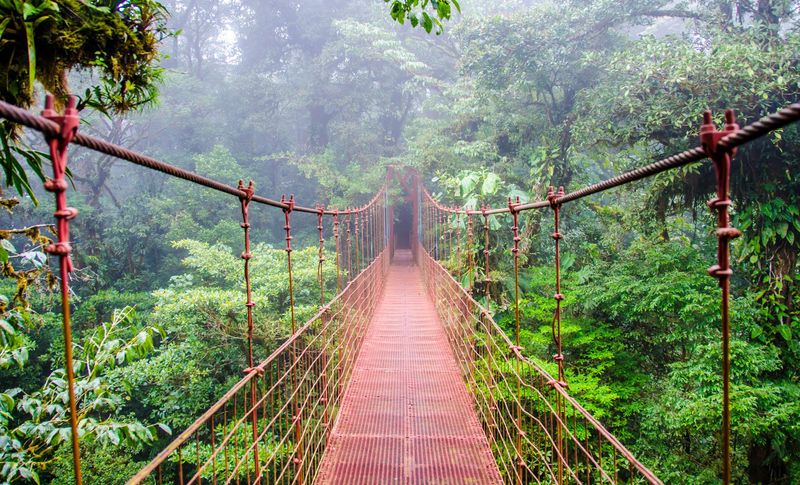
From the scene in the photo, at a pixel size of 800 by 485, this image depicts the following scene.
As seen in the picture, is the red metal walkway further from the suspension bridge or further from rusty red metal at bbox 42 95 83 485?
rusty red metal at bbox 42 95 83 485

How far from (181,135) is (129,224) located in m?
4.25

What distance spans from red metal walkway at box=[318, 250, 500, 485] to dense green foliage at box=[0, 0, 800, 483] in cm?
87

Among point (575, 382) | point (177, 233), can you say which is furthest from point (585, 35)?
point (177, 233)

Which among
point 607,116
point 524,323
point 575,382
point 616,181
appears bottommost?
point 575,382

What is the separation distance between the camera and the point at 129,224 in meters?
10.5

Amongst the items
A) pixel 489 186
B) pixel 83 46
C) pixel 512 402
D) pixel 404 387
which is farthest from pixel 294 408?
pixel 83 46

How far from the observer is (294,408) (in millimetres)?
4133

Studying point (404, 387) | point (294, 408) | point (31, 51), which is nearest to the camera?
point (31, 51)

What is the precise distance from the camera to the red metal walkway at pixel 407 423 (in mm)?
2035

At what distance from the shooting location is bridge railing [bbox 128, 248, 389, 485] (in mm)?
1175

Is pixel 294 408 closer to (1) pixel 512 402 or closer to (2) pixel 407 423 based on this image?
(2) pixel 407 423

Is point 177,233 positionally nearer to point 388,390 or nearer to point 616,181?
point 388,390

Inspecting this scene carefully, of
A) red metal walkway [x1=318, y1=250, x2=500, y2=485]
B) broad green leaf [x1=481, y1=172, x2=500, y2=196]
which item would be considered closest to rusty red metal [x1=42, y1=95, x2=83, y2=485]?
red metal walkway [x1=318, y1=250, x2=500, y2=485]

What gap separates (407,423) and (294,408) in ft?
6.27
